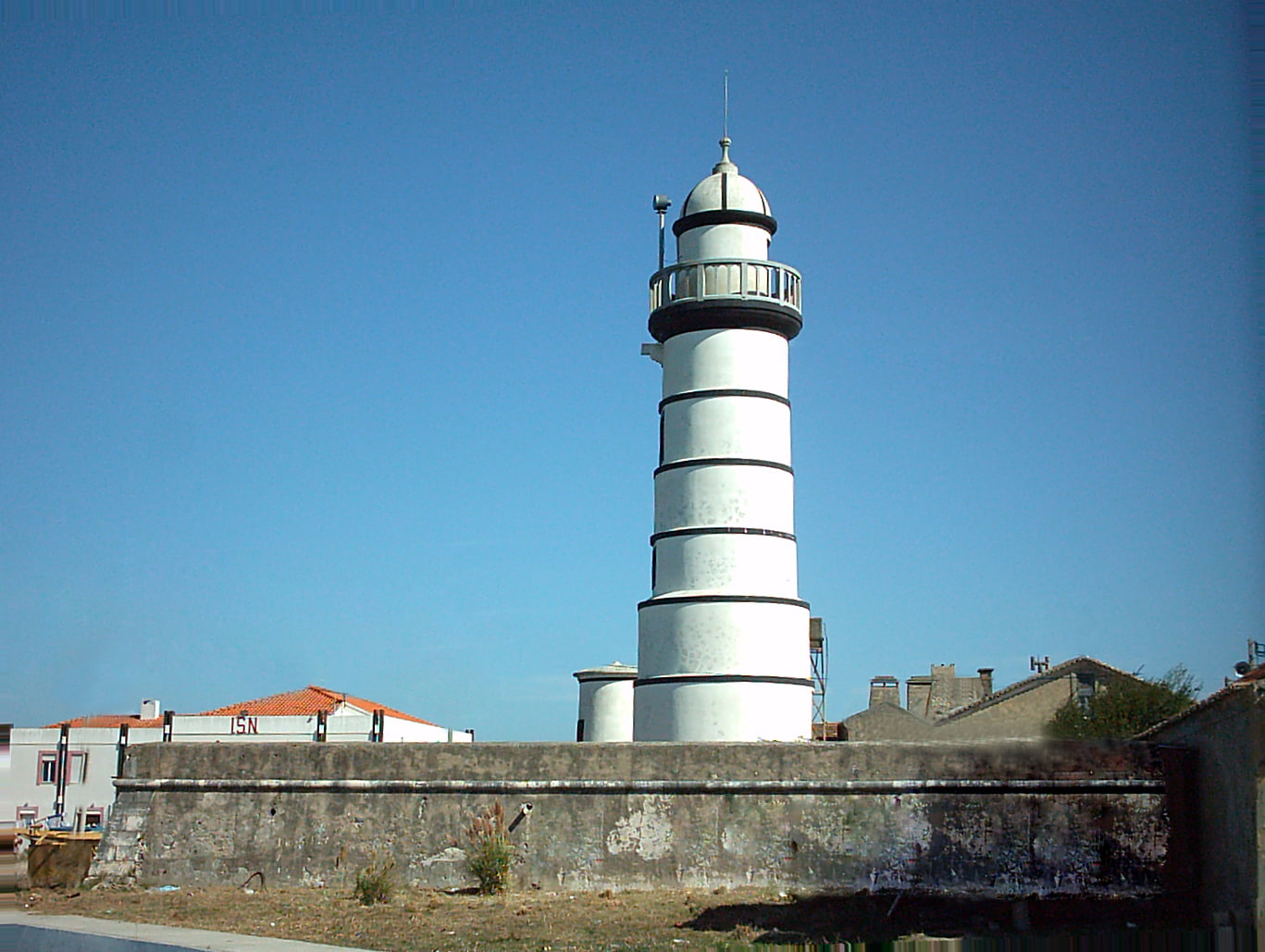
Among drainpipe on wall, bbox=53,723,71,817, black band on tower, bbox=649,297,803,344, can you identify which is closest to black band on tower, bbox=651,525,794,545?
black band on tower, bbox=649,297,803,344

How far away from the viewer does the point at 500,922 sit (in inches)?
541

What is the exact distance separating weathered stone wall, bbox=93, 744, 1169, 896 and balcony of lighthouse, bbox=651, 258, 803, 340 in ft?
30.8

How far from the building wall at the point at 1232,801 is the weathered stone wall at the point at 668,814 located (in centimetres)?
86

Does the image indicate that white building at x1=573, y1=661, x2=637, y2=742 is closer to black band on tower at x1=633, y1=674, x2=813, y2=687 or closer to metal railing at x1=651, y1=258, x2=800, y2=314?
black band on tower at x1=633, y1=674, x2=813, y2=687

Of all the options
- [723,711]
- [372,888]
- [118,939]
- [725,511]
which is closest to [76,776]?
[723,711]

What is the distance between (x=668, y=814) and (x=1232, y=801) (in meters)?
6.33

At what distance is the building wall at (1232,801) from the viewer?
12.2 m

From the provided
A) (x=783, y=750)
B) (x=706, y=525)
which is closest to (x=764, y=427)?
(x=706, y=525)

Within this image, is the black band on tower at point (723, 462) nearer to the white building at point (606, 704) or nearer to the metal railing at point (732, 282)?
the metal railing at point (732, 282)

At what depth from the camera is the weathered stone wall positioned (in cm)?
1527

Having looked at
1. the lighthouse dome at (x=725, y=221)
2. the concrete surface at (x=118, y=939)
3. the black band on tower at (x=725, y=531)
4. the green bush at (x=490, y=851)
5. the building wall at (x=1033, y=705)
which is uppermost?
the lighthouse dome at (x=725, y=221)

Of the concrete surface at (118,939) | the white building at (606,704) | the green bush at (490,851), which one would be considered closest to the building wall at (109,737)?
the white building at (606,704)

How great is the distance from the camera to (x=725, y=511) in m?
22.8

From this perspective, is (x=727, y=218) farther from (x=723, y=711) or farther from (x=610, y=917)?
(x=610, y=917)
